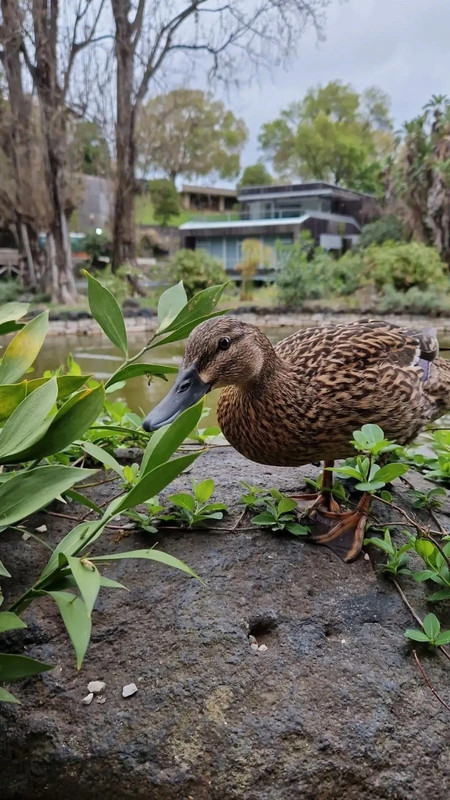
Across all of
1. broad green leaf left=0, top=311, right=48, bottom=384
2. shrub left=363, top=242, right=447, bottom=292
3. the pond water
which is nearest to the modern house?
shrub left=363, top=242, right=447, bottom=292

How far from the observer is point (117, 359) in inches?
198

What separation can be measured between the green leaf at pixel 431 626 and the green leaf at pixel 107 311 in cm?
62

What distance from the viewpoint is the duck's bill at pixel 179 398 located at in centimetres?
94

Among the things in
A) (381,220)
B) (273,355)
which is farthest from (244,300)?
(273,355)

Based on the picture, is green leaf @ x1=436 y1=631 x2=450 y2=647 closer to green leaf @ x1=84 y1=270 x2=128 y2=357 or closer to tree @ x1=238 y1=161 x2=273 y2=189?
green leaf @ x1=84 y1=270 x2=128 y2=357

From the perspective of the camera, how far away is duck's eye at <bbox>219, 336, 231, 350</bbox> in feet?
3.37

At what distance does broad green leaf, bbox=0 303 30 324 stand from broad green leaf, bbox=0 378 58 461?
0.36m

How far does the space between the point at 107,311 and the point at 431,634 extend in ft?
2.30

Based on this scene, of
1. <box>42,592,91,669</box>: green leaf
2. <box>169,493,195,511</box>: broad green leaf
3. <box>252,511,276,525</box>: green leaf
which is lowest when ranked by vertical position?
<box>252,511,276,525</box>: green leaf

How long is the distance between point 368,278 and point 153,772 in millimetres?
11674

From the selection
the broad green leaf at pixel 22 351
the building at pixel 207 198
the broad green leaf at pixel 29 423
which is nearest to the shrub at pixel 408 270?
the broad green leaf at pixel 22 351

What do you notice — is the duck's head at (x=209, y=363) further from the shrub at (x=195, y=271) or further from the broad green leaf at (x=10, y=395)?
the shrub at (x=195, y=271)

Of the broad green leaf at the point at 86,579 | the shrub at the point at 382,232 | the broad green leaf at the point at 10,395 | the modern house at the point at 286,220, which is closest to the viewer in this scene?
the broad green leaf at the point at 86,579

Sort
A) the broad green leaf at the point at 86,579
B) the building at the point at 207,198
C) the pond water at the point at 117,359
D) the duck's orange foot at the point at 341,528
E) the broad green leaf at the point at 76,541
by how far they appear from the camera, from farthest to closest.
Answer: the building at the point at 207,198 → the pond water at the point at 117,359 → the duck's orange foot at the point at 341,528 → the broad green leaf at the point at 76,541 → the broad green leaf at the point at 86,579
